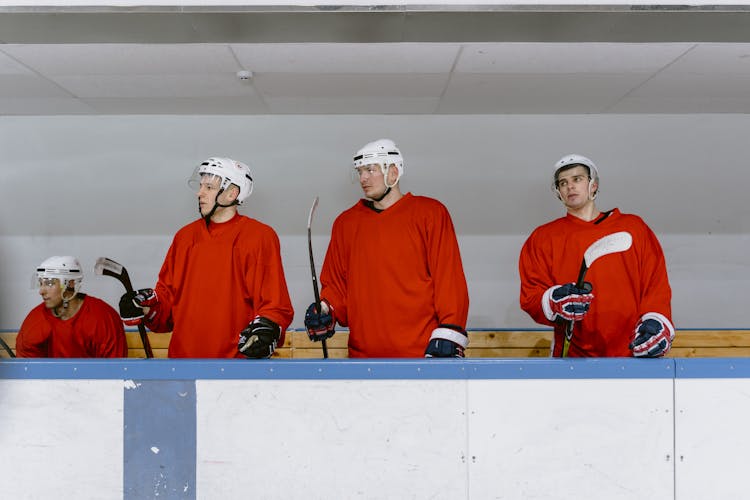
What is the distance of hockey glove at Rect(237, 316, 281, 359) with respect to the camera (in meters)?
1.93

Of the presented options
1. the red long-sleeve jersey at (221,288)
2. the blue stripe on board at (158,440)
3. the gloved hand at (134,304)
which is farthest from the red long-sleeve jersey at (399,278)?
the blue stripe on board at (158,440)

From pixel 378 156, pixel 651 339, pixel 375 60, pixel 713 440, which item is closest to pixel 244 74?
pixel 375 60

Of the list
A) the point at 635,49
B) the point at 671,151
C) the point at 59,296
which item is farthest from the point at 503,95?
the point at 59,296

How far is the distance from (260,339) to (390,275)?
656 millimetres

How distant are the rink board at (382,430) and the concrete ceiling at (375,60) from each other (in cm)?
122

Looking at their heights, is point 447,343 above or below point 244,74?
below

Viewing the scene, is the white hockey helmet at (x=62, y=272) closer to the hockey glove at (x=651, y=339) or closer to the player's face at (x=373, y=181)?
the player's face at (x=373, y=181)

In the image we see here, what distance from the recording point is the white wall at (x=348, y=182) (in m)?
4.15

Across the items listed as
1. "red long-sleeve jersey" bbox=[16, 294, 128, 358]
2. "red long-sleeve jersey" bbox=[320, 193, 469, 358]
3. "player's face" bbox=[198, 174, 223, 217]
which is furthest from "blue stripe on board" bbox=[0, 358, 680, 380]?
"red long-sleeve jersey" bbox=[16, 294, 128, 358]

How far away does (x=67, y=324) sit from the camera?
3.32 metres

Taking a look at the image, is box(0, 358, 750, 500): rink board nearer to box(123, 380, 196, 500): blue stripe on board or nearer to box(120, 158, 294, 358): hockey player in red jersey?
box(123, 380, 196, 500): blue stripe on board

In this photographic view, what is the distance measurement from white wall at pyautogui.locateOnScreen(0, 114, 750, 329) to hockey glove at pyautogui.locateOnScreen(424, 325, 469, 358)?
1.97 meters

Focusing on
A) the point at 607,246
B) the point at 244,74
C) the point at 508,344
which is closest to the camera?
the point at 607,246

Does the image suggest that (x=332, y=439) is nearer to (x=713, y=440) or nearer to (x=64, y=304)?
(x=713, y=440)
